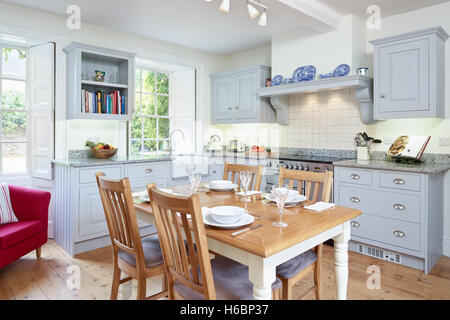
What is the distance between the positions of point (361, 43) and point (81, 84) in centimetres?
331

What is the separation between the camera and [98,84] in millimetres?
3574

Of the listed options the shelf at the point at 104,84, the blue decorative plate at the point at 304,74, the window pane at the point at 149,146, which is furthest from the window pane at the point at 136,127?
the blue decorative plate at the point at 304,74

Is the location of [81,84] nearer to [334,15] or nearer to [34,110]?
[34,110]

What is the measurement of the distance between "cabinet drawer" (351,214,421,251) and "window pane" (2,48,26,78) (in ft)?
13.6

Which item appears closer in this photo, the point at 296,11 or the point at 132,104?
the point at 296,11

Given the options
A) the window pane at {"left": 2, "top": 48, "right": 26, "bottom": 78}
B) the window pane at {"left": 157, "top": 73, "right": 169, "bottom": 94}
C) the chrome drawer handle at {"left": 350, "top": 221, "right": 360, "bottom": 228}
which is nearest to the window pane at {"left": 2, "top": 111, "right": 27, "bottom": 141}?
the window pane at {"left": 2, "top": 48, "right": 26, "bottom": 78}

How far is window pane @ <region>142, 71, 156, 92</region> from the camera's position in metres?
4.72

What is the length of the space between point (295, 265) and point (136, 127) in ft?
11.5

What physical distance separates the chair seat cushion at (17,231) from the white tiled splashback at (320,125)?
3164 mm

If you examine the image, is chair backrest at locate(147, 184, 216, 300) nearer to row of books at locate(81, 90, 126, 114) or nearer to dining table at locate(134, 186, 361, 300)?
dining table at locate(134, 186, 361, 300)

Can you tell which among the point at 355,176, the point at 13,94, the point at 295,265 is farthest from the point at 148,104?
the point at 295,265

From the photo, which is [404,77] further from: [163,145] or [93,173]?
[163,145]

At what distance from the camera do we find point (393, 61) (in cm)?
307
